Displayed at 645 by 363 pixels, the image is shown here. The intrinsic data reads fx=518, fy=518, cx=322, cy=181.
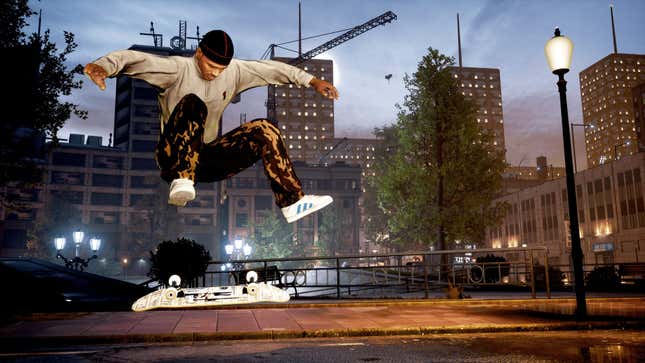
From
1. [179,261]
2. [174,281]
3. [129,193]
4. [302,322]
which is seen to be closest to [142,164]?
[129,193]

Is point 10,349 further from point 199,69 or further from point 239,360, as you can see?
point 199,69

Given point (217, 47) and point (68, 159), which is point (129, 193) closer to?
point (68, 159)

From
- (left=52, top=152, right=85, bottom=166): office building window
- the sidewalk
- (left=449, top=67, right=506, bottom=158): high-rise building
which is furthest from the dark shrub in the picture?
(left=449, top=67, right=506, bottom=158): high-rise building

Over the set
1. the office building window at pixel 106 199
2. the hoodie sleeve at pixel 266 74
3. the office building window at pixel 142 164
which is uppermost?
the office building window at pixel 142 164

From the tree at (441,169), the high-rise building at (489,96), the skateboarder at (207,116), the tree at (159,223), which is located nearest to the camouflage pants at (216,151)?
the skateboarder at (207,116)

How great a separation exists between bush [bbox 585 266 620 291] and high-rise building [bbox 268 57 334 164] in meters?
149

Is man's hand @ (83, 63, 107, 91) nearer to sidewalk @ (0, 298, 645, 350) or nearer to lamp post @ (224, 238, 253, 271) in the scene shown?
sidewalk @ (0, 298, 645, 350)

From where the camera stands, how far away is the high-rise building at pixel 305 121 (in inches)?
6811

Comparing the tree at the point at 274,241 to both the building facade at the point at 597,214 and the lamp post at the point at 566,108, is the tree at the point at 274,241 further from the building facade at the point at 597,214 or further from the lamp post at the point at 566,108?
the lamp post at the point at 566,108

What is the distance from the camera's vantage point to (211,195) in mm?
90062

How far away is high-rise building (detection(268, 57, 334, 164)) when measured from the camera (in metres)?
173

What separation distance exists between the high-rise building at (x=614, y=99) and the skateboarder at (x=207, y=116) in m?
170

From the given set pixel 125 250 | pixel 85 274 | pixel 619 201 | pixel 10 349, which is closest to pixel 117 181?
pixel 125 250

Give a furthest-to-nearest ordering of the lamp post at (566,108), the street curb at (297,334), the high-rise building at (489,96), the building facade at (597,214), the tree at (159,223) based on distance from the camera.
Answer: the high-rise building at (489,96), the tree at (159,223), the building facade at (597,214), the lamp post at (566,108), the street curb at (297,334)
